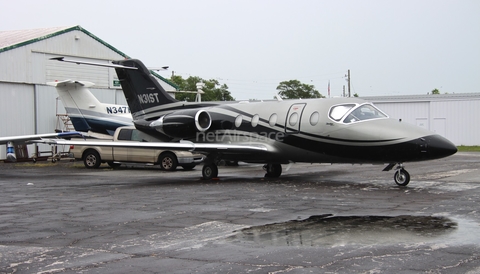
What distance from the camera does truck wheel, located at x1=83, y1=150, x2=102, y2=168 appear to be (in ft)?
86.1

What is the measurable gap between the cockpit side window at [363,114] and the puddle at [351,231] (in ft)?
20.7

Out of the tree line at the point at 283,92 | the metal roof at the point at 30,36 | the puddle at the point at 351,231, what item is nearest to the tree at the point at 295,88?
the tree line at the point at 283,92

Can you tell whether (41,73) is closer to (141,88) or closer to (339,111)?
(141,88)

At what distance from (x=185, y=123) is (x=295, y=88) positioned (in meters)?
61.9

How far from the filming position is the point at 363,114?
16.3 meters

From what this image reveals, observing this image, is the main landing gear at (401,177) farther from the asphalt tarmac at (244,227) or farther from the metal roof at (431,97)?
the metal roof at (431,97)

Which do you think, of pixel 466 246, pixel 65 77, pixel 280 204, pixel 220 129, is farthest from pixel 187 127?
pixel 65 77

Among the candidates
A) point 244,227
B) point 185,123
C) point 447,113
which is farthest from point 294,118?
point 447,113

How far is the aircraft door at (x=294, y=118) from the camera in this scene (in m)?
17.6

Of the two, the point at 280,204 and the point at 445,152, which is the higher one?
the point at 445,152

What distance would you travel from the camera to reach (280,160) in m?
18.3

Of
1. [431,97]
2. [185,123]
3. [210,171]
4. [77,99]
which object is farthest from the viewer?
[431,97]

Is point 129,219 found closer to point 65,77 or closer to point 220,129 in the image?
point 220,129

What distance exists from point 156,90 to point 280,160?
6529 millimetres
